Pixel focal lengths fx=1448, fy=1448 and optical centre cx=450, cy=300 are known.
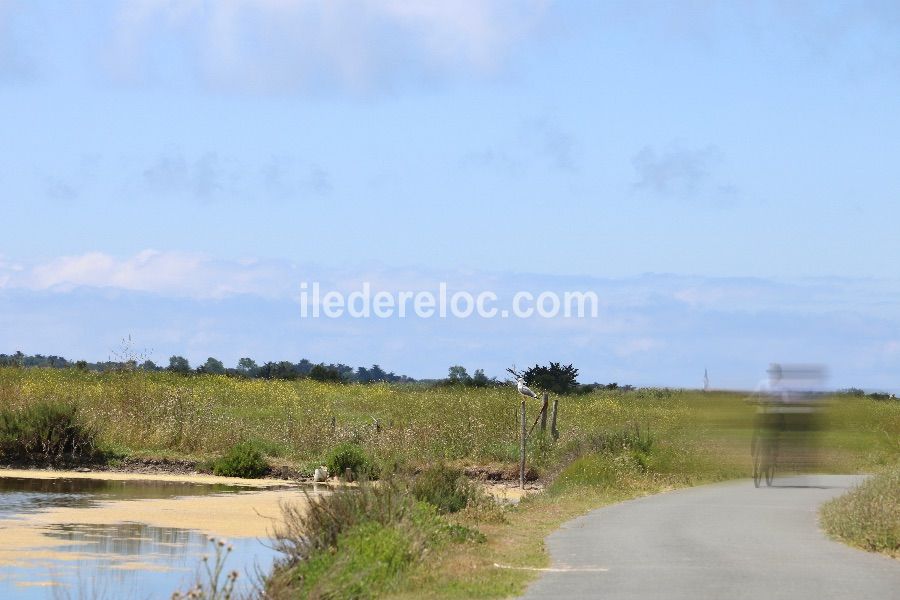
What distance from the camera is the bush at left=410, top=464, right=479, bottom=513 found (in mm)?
25281

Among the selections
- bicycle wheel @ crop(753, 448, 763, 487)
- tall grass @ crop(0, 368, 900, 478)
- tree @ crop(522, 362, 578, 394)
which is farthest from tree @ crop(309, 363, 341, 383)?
bicycle wheel @ crop(753, 448, 763, 487)

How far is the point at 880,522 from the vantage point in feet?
66.8

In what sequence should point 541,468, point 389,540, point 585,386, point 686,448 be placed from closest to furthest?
point 389,540
point 686,448
point 541,468
point 585,386

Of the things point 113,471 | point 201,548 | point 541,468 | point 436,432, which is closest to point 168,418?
point 113,471

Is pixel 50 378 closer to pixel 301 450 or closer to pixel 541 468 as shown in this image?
pixel 301 450

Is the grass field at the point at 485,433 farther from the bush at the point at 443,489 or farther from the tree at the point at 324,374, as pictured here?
the tree at the point at 324,374

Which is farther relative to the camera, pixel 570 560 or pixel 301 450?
pixel 301 450

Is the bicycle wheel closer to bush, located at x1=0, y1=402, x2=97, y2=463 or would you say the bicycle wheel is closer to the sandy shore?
the sandy shore

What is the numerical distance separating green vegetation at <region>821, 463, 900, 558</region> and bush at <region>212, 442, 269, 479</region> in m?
23.0

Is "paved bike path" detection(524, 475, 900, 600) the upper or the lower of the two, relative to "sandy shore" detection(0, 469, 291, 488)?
lower

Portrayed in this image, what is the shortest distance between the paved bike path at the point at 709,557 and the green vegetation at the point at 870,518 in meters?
0.27

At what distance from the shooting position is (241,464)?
4319 centimetres

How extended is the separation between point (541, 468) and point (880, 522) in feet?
72.4

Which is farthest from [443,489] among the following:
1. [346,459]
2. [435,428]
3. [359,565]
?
[435,428]
